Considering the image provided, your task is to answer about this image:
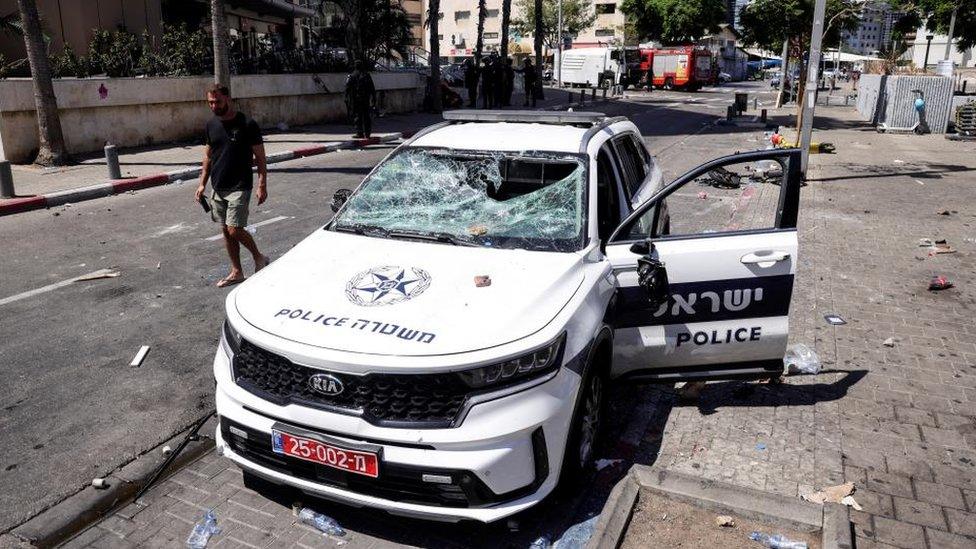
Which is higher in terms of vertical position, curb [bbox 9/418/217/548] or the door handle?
the door handle

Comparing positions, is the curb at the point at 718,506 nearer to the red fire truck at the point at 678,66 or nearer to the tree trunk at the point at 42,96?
the tree trunk at the point at 42,96

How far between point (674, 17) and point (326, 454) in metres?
72.6

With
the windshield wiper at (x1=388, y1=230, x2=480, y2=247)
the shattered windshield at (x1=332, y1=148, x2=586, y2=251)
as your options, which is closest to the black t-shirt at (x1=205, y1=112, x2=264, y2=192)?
the shattered windshield at (x1=332, y1=148, x2=586, y2=251)

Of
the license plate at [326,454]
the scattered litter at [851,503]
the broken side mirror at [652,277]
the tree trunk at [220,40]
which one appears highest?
the tree trunk at [220,40]

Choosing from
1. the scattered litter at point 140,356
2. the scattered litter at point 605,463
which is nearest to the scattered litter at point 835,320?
the scattered litter at point 605,463

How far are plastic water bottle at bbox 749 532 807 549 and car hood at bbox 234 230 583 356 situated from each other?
1406 millimetres

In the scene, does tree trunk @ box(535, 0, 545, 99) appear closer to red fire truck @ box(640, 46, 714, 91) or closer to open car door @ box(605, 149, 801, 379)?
red fire truck @ box(640, 46, 714, 91)

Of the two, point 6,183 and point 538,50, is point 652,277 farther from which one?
point 538,50

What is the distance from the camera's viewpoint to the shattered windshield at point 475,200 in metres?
4.25

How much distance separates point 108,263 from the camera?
27.0 feet

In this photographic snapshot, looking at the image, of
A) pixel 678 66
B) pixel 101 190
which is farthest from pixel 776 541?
pixel 678 66

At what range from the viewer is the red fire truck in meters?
51.6

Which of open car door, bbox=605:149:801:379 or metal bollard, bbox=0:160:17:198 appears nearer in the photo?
open car door, bbox=605:149:801:379

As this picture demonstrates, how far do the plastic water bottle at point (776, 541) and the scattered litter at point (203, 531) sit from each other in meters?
2.58
